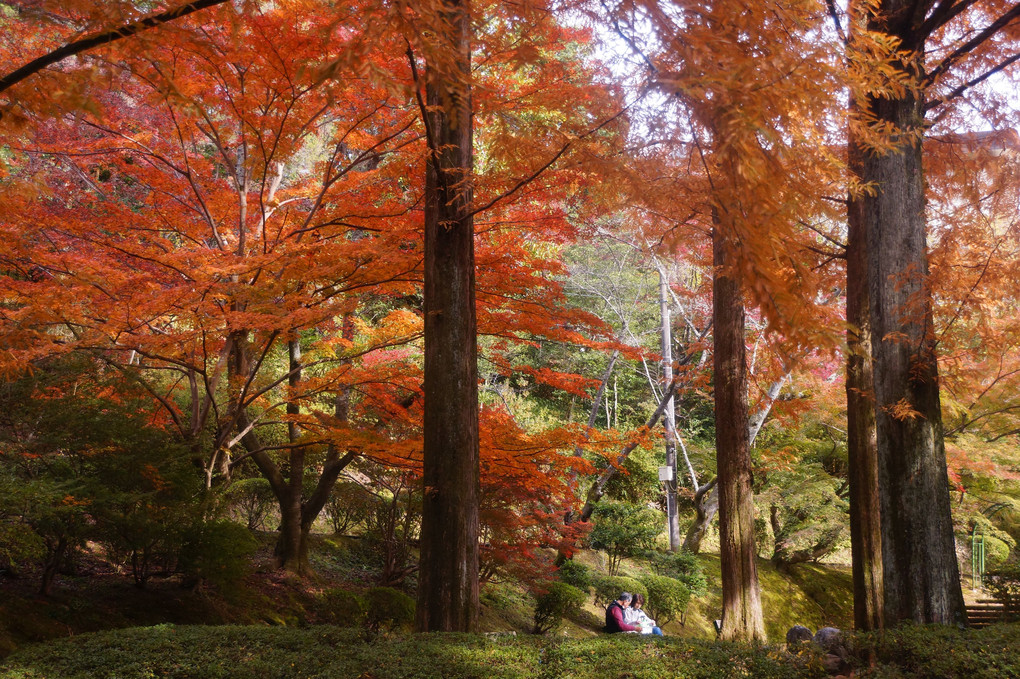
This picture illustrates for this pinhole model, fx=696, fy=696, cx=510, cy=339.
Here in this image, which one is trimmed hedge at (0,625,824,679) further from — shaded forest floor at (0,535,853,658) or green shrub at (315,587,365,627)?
green shrub at (315,587,365,627)

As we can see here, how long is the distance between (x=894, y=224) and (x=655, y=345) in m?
13.0

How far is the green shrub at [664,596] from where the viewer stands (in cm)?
1070

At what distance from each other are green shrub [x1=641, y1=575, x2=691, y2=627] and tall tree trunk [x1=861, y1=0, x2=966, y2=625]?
6.29 metres

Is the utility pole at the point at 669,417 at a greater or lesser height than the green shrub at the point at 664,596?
greater

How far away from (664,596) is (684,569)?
5.20 ft

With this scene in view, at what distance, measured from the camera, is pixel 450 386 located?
495cm

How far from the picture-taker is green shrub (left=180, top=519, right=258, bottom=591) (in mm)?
6141

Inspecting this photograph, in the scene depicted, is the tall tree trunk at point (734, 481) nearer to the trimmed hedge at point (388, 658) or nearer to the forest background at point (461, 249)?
the forest background at point (461, 249)

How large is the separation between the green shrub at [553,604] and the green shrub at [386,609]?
7.59ft

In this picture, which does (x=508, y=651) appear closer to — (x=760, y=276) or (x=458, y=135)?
(x=760, y=276)

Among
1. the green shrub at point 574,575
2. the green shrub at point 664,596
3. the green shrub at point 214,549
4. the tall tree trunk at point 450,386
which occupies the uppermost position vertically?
the tall tree trunk at point 450,386

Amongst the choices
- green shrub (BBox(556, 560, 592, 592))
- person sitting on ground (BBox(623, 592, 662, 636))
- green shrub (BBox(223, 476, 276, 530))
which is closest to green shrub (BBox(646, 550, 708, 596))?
green shrub (BBox(556, 560, 592, 592))

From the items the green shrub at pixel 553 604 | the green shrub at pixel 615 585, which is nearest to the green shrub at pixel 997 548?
the green shrub at pixel 615 585

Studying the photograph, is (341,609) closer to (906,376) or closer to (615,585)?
(615,585)
